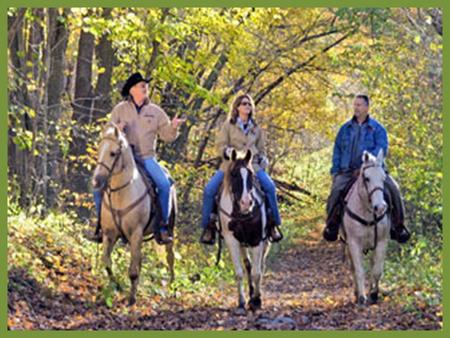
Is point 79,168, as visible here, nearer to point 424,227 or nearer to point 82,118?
point 82,118

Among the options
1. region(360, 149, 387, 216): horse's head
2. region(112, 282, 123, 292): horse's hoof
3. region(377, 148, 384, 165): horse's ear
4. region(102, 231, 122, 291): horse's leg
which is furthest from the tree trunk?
region(377, 148, 384, 165): horse's ear

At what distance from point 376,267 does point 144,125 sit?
12.3 ft

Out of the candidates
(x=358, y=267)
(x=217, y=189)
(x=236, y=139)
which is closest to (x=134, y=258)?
(x=217, y=189)

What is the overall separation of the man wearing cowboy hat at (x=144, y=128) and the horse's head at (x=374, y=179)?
8.58 feet

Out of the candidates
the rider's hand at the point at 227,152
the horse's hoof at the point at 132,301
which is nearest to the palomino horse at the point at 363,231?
the rider's hand at the point at 227,152

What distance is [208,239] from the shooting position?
13594 mm

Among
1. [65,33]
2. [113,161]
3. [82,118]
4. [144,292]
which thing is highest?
[65,33]

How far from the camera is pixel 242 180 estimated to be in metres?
12.4

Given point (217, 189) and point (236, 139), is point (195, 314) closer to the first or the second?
point (217, 189)

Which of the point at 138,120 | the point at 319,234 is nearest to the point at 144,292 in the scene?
the point at 138,120

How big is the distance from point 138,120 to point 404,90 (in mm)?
8219

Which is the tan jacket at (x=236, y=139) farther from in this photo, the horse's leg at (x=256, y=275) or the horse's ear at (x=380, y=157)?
the horse's ear at (x=380, y=157)

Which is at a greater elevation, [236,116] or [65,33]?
[65,33]

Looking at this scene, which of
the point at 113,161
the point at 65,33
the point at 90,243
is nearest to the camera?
the point at 113,161
